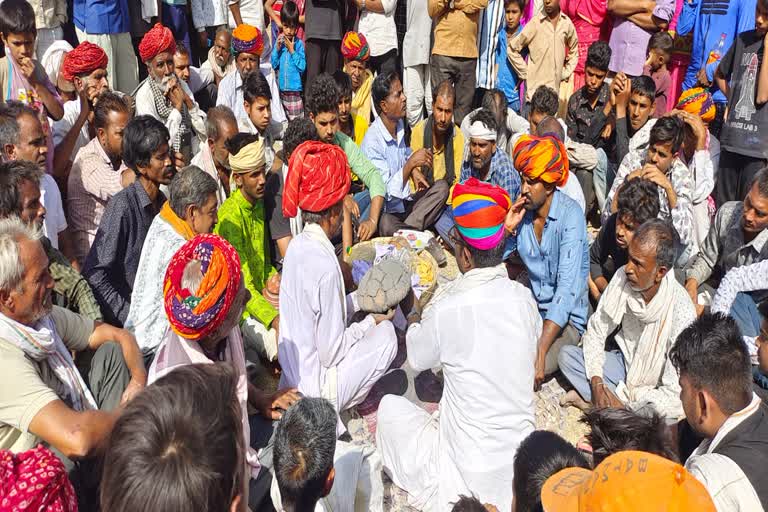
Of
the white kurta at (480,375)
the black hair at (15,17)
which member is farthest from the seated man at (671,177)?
the black hair at (15,17)

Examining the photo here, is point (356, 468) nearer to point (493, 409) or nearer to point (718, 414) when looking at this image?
point (493, 409)

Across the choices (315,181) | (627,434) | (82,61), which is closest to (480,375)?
(627,434)

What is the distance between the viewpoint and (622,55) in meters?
7.65

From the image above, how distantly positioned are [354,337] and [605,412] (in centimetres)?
169

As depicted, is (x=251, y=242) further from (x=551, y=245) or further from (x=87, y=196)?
(x=551, y=245)

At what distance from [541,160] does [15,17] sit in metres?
3.89

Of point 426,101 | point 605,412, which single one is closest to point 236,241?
point 605,412

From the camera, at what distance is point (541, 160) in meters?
4.45

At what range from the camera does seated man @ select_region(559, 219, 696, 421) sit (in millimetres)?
3912

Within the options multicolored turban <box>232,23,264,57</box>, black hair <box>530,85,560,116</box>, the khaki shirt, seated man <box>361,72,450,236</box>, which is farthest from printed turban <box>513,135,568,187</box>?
multicolored turban <box>232,23,264,57</box>

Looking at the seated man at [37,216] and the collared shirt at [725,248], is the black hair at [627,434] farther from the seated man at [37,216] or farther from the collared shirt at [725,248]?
the seated man at [37,216]

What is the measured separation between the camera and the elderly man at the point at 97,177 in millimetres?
4633

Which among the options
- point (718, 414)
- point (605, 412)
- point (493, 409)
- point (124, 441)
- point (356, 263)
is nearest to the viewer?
point (124, 441)

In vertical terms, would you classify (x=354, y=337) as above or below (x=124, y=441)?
below
